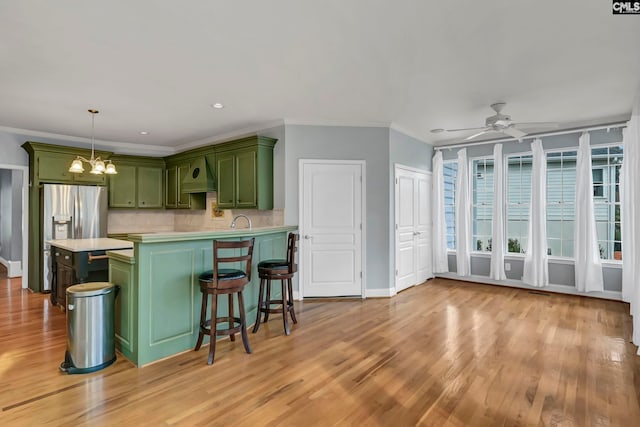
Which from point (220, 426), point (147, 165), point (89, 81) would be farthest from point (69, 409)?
point (147, 165)

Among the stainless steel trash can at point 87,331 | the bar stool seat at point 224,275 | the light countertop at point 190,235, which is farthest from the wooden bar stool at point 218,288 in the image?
the stainless steel trash can at point 87,331

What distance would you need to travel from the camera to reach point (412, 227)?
228 inches

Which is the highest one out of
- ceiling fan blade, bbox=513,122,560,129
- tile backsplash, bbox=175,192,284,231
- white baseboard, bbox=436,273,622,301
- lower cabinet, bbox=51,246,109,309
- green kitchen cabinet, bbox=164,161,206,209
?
ceiling fan blade, bbox=513,122,560,129

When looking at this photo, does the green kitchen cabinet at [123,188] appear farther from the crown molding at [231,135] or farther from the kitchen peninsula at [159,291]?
the kitchen peninsula at [159,291]

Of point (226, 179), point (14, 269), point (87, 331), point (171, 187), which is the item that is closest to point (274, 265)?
point (87, 331)

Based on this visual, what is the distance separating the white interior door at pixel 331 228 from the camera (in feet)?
16.1

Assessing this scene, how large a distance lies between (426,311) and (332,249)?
1.52 meters

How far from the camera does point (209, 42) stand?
8.79ft

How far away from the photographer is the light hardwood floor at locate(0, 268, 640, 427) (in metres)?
2.16

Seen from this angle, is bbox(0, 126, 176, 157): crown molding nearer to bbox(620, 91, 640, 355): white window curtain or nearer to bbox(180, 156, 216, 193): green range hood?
bbox(180, 156, 216, 193): green range hood

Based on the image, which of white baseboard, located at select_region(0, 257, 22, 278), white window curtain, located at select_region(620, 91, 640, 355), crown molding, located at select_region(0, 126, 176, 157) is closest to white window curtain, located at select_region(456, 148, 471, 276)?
white window curtain, located at select_region(620, 91, 640, 355)

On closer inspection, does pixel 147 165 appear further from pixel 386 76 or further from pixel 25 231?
pixel 386 76

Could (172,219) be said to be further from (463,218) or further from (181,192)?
(463,218)

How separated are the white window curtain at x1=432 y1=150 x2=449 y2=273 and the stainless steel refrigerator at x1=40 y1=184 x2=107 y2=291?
19.3 ft
